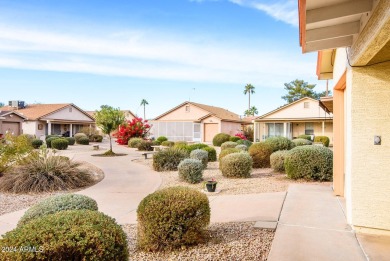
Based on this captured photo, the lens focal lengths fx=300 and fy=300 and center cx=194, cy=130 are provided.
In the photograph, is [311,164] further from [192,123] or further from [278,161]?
[192,123]

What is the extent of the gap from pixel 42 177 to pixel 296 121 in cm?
2946

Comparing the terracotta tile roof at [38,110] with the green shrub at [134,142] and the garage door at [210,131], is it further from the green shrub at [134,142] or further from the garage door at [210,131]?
the garage door at [210,131]

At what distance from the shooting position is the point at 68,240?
8.93ft

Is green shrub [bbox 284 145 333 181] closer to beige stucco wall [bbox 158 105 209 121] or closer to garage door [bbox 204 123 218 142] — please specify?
garage door [bbox 204 123 218 142]

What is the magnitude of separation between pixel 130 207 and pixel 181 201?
349cm

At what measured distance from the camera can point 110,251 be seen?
2912mm

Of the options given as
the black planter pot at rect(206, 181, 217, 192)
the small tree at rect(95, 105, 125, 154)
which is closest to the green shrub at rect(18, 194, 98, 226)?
the black planter pot at rect(206, 181, 217, 192)

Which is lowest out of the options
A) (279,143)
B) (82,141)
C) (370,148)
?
(82,141)

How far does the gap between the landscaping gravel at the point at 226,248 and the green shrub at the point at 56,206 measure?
40.8 inches

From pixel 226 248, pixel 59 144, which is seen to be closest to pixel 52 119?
pixel 59 144

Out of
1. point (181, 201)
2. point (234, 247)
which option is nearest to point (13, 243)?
point (181, 201)

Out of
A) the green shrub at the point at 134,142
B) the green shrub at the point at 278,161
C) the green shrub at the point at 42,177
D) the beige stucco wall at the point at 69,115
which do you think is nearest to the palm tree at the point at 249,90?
the beige stucco wall at the point at 69,115

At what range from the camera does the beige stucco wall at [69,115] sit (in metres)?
41.5

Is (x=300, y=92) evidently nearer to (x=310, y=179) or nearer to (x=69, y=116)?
(x=69, y=116)
